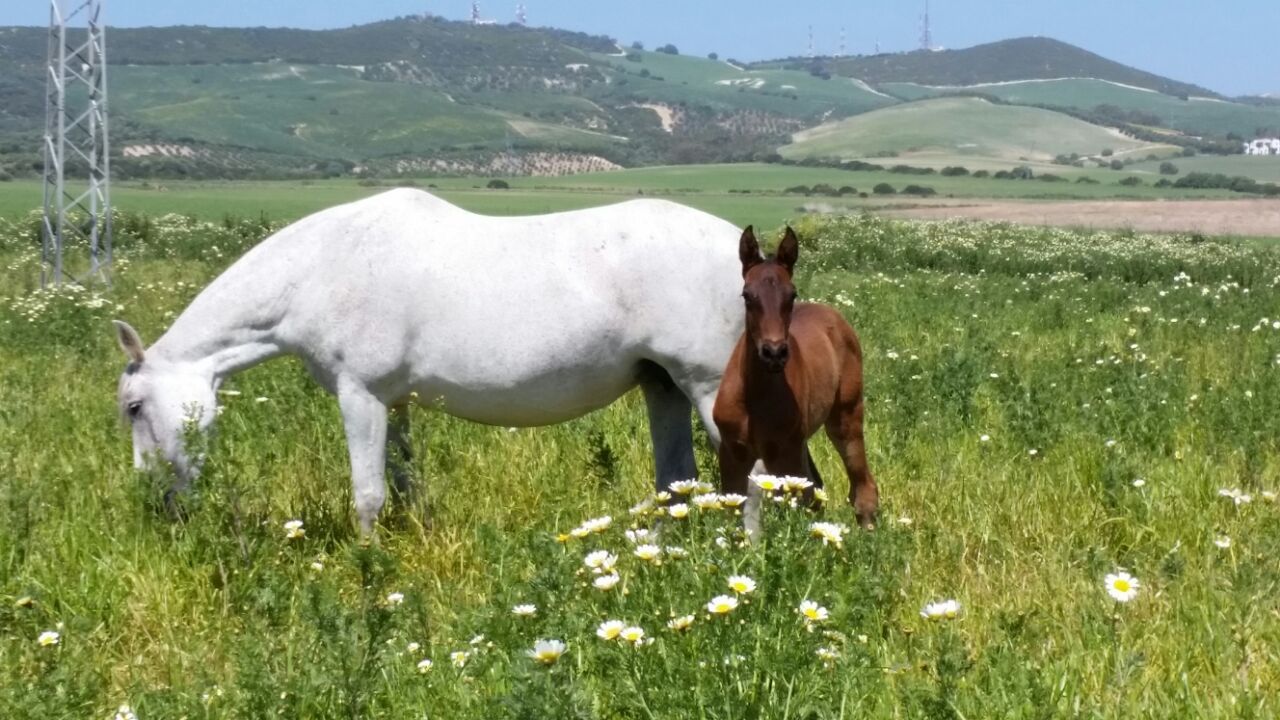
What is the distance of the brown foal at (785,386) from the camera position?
187 inches

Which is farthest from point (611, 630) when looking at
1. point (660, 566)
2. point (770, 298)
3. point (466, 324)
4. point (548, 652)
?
point (466, 324)

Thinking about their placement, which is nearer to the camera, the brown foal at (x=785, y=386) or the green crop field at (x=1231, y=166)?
the brown foal at (x=785, y=386)

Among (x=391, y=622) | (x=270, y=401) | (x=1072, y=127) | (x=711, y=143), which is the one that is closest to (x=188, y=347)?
(x=270, y=401)

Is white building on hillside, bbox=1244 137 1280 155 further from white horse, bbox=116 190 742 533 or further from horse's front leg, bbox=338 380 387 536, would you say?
horse's front leg, bbox=338 380 387 536

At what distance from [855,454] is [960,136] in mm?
156217

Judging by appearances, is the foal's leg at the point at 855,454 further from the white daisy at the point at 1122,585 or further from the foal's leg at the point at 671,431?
the white daisy at the point at 1122,585

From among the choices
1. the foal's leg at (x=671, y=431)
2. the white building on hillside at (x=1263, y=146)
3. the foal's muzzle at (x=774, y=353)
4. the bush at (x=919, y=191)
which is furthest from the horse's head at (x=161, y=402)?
the white building on hillside at (x=1263, y=146)

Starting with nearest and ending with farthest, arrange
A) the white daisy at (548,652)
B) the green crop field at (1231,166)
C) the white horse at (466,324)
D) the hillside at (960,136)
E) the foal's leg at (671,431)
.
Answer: the white daisy at (548,652) → the white horse at (466,324) → the foal's leg at (671,431) → the green crop field at (1231,166) → the hillside at (960,136)

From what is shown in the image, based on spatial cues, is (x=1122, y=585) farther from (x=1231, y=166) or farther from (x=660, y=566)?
(x=1231, y=166)

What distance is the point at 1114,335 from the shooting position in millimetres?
11867

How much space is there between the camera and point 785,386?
5148 millimetres

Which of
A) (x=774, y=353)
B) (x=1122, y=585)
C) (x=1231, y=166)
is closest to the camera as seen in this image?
(x=1122, y=585)

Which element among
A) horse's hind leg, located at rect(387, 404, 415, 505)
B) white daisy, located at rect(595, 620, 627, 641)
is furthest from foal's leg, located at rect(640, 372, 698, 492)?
white daisy, located at rect(595, 620, 627, 641)

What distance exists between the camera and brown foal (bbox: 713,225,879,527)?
474cm
